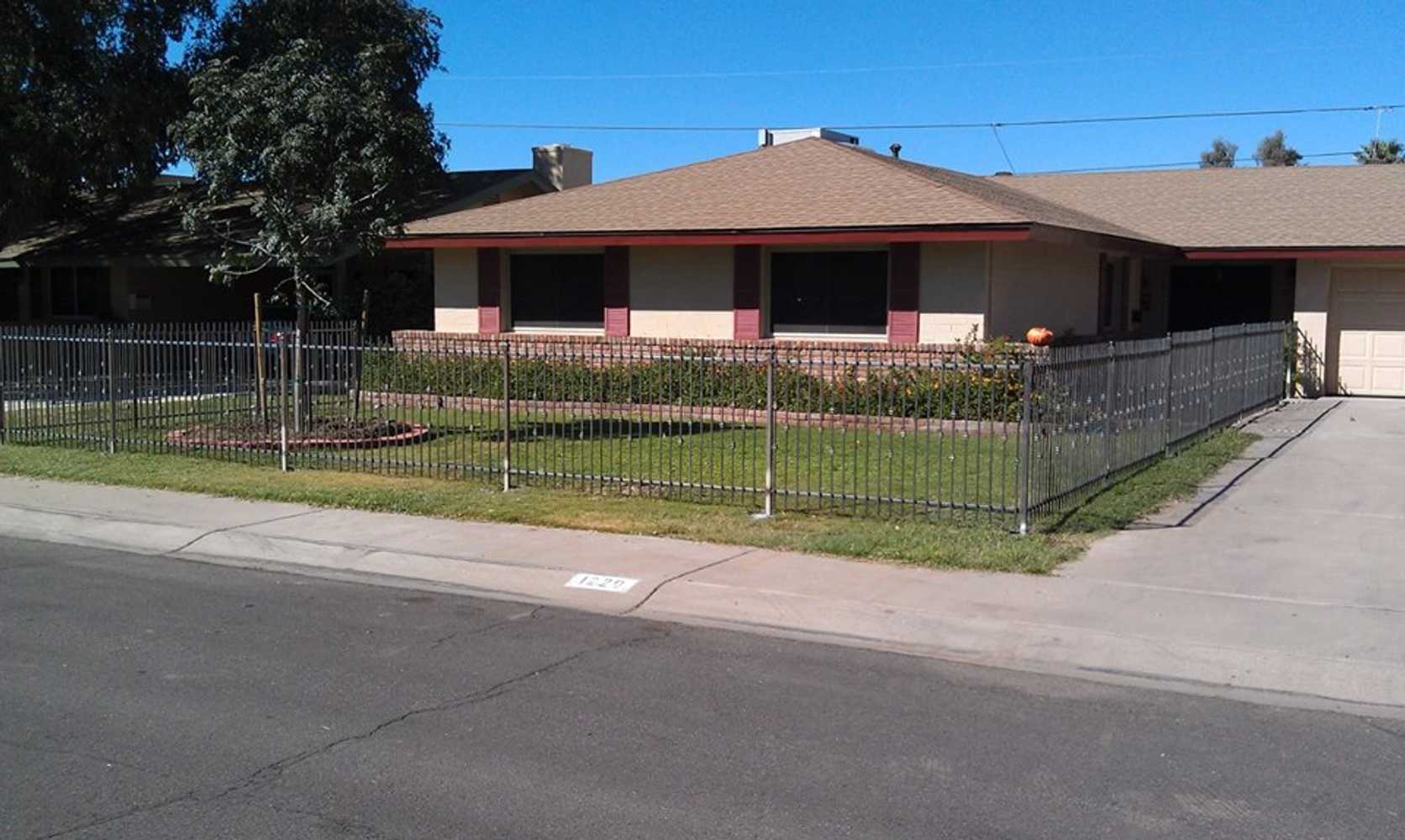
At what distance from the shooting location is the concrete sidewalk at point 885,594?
721cm

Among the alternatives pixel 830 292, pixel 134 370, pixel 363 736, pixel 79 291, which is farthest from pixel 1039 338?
pixel 79 291

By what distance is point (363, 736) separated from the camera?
5836 millimetres

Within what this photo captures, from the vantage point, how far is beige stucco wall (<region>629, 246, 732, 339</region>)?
2106 centimetres

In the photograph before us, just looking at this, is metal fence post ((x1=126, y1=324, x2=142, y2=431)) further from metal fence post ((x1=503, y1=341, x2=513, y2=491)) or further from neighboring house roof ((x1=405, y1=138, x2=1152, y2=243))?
neighboring house roof ((x1=405, y1=138, x2=1152, y2=243))

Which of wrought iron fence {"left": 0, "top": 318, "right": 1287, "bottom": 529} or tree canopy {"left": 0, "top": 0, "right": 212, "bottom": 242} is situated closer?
wrought iron fence {"left": 0, "top": 318, "right": 1287, "bottom": 529}

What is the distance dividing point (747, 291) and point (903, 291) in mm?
2718

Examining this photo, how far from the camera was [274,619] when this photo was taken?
816 centimetres

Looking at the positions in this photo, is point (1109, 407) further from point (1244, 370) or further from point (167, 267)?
point (167, 267)

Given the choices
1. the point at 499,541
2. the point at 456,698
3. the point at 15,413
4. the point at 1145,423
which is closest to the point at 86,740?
the point at 456,698

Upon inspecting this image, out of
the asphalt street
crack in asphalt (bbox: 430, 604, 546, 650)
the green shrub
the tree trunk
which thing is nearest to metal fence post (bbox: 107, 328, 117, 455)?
the tree trunk

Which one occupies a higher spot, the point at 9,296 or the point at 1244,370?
the point at 9,296

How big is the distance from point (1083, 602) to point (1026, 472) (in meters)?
2.04

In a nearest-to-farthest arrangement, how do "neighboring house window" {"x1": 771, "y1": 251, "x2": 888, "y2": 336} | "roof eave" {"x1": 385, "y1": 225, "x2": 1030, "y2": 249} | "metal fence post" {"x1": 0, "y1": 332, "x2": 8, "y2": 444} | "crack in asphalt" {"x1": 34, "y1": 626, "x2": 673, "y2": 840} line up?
"crack in asphalt" {"x1": 34, "y1": 626, "x2": 673, "y2": 840}, "metal fence post" {"x1": 0, "y1": 332, "x2": 8, "y2": 444}, "roof eave" {"x1": 385, "y1": 225, "x2": 1030, "y2": 249}, "neighboring house window" {"x1": 771, "y1": 251, "x2": 888, "y2": 336}

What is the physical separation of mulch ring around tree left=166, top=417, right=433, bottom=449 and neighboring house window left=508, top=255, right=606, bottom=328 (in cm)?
608
